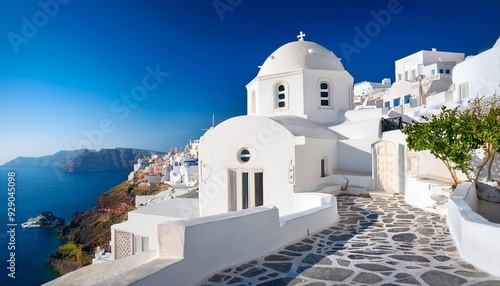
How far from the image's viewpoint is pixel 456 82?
2155 centimetres

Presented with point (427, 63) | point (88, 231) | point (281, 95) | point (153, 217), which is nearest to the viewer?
point (153, 217)

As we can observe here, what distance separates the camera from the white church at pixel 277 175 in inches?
157

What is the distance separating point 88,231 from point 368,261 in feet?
160

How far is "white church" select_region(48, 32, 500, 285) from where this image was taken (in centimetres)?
399

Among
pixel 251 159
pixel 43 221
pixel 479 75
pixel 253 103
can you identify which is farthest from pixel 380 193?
pixel 43 221

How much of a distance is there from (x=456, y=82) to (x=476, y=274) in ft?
73.1

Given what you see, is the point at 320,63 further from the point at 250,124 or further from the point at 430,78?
the point at 430,78

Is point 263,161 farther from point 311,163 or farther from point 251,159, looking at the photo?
point 311,163

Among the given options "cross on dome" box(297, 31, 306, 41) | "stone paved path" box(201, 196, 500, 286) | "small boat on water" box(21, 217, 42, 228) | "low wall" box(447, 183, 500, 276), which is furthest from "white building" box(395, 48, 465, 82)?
"small boat on water" box(21, 217, 42, 228)

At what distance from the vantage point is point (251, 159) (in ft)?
40.9

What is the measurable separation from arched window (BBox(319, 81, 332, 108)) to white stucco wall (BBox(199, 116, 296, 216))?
5991mm

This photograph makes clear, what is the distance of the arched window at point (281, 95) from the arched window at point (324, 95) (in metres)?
2.02

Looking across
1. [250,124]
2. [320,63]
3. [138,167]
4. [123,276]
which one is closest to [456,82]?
[320,63]

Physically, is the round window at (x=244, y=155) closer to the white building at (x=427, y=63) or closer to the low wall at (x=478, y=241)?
the low wall at (x=478, y=241)
